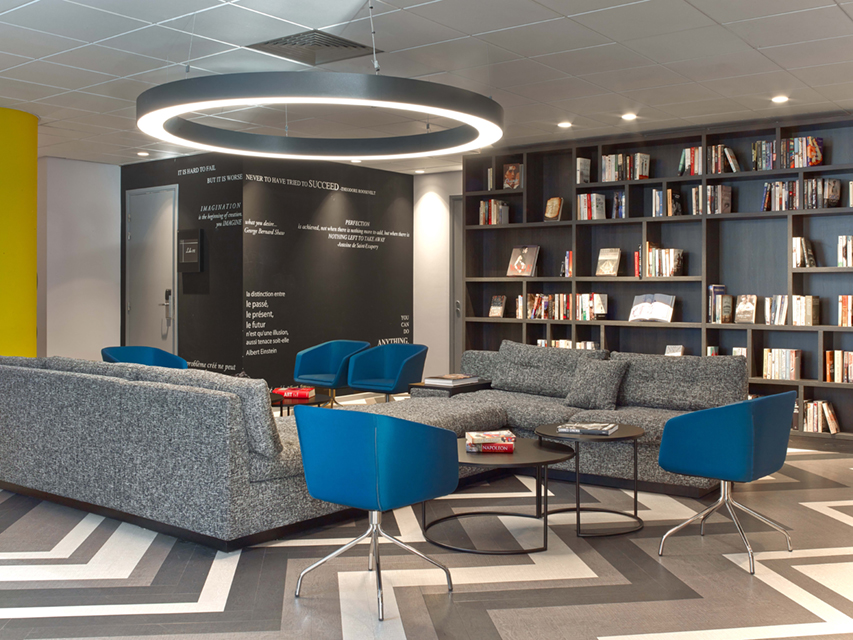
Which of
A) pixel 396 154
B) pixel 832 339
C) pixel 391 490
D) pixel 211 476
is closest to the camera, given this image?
pixel 391 490

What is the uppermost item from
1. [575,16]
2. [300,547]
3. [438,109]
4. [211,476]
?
[575,16]

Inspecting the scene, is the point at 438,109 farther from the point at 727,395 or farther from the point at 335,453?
the point at 727,395

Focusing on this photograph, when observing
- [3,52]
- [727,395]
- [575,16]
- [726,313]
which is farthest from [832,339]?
[3,52]

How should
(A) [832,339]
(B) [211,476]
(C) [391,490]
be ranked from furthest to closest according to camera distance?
(A) [832,339]
(B) [211,476]
(C) [391,490]

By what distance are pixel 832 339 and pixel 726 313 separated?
92 cm

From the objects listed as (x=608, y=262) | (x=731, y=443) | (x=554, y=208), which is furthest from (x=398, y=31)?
(x=608, y=262)

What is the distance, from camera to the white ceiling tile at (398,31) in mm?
4637

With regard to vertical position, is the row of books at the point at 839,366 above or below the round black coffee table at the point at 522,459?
above

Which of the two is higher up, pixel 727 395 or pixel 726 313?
pixel 726 313

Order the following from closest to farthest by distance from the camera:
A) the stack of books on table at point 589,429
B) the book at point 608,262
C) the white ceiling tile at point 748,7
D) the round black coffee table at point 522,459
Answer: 1. the round black coffee table at point 522,459
2. the stack of books on table at point 589,429
3. the white ceiling tile at point 748,7
4. the book at point 608,262

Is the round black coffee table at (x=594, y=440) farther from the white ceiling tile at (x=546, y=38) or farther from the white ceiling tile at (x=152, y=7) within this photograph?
the white ceiling tile at (x=152, y=7)

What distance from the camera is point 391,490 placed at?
3215 millimetres

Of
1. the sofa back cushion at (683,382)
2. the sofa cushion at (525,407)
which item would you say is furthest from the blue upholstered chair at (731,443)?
the sofa cushion at (525,407)

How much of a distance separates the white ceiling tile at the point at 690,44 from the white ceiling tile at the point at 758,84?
0.68 meters
